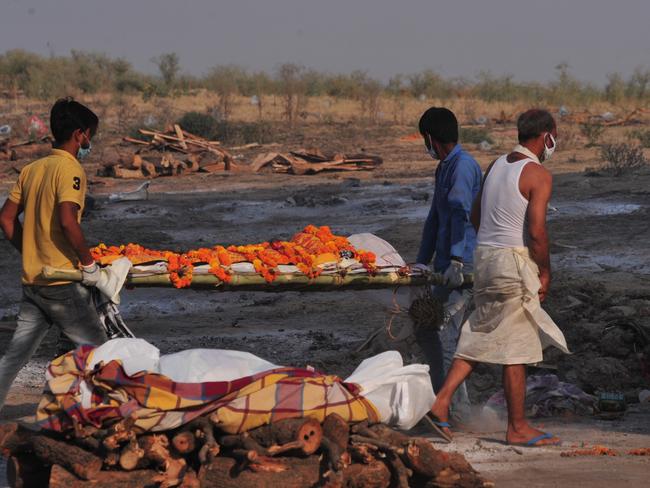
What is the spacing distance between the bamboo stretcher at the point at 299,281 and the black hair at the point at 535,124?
3.26 ft

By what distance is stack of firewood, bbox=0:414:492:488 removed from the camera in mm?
4484

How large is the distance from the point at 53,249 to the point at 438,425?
236 centimetres

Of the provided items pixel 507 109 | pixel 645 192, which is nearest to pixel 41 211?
pixel 645 192

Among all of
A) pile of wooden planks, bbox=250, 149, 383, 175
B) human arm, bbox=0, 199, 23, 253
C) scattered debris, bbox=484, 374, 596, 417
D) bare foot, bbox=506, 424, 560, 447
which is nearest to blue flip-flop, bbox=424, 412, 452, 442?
bare foot, bbox=506, 424, 560, 447

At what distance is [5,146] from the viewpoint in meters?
23.6

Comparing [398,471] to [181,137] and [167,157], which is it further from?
[181,137]

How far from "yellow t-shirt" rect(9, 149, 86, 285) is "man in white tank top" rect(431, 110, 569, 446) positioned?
2.23m

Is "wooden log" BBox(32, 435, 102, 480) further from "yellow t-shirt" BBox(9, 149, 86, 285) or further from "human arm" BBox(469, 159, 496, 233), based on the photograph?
"human arm" BBox(469, 159, 496, 233)

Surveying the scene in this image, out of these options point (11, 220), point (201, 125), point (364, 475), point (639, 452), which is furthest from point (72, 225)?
point (201, 125)

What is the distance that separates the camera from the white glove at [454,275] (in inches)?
256

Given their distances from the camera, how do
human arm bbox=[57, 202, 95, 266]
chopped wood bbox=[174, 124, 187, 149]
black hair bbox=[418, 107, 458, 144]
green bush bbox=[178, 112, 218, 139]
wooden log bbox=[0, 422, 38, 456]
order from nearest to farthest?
wooden log bbox=[0, 422, 38, 456]
human arm bbox=[57, 202, 95, 266]
black hair bbox=[418, 107, 458, 144]
chopped wood bbox=[174, 124, 187, 149]
green bush bbox=[178, 112, 218, 139]

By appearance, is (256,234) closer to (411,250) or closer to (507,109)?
(411,250)

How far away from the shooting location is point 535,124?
19.7 feet

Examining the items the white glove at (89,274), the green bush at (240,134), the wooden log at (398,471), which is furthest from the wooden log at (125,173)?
the wooden log at (398,471)
